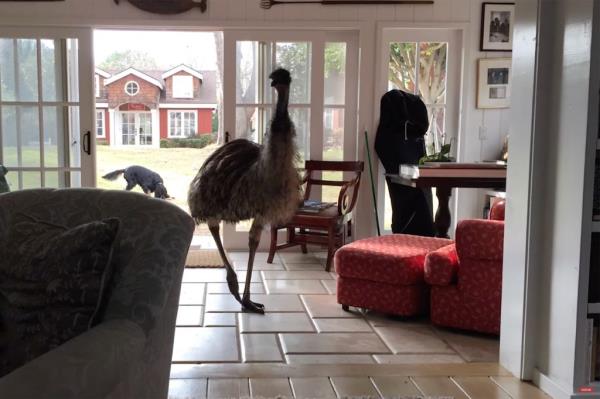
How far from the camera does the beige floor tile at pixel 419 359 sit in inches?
102

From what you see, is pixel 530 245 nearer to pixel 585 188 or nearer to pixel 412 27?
pixel 585 188

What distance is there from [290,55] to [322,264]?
1.95 meters

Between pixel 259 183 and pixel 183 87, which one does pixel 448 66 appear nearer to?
pixel 259 183

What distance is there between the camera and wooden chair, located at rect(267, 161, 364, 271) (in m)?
4.46

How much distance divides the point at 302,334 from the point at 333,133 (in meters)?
2.72

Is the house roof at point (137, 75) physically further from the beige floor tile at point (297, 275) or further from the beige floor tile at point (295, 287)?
the beige floor tile at point (295, 287)

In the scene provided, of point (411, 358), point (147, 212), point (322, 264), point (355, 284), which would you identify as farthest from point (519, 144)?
point (322, 264)

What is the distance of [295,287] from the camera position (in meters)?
3.94

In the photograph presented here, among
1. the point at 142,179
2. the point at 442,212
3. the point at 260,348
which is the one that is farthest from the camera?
the point at 142,179

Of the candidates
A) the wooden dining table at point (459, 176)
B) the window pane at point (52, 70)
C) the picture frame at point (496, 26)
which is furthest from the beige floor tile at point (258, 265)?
the picture frame at point (496, 26)

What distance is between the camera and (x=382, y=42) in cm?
511

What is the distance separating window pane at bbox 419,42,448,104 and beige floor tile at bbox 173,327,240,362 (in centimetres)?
323

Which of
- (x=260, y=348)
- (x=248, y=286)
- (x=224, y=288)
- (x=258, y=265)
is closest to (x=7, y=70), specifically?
(x=258, y=265)

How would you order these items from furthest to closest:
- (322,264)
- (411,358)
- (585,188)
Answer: (322,264) < (411,358) < (585,188)
